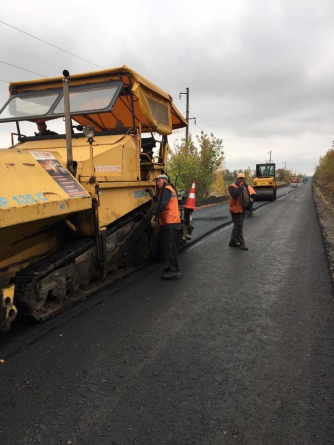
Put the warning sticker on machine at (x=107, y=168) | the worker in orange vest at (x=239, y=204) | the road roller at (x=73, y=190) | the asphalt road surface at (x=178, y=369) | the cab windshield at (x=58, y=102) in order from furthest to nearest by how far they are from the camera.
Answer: the worker in orange vest at (x=239, y=204) → the cab windshield at (x=58, y=102) → the warning sticker on machine at (x=107, y=168) → the road roller at (x=73, y=190) → the asphalt road surface at (x=178, y=369)

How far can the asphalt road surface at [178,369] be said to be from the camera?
206cm

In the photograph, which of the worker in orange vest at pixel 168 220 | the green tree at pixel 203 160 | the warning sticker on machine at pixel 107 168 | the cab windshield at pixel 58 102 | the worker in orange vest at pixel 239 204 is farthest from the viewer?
the green tree at pixel 203 160

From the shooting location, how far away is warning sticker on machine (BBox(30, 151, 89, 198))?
142 inches

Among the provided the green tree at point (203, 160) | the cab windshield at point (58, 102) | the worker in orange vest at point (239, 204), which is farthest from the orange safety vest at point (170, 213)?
the green tree at point (203, 160)

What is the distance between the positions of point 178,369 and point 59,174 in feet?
7.46

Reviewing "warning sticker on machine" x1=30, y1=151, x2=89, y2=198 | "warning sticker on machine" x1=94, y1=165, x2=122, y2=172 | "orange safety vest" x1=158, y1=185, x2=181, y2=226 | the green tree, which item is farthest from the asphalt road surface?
the green tree

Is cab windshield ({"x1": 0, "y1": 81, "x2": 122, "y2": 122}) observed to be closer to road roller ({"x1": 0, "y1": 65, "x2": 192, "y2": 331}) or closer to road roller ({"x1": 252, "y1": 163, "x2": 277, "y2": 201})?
road roller ({"x1": 0, "y1": 65, "x2": 192, "y2": 331})

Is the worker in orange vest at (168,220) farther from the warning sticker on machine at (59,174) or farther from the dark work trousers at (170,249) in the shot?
the warning sticker on machine at (59,174)

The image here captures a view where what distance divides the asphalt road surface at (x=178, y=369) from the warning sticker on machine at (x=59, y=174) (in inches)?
50.1

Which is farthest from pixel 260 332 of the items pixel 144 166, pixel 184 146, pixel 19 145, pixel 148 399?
pixel 184 146

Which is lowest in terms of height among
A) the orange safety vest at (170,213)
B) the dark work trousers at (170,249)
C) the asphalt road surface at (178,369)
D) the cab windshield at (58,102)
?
the asphalt road surface at (178,369)

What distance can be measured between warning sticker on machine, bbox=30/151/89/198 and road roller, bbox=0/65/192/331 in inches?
0.6

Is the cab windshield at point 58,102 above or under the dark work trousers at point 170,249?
above

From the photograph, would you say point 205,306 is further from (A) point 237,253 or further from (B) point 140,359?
(A) point 237,253
